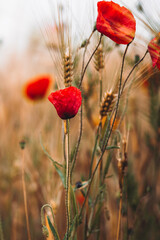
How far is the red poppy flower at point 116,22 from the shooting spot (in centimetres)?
32

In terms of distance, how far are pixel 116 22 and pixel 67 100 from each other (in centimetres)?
13

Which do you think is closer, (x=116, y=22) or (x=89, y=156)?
(x=116, y=22)

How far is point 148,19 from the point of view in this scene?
0.37 meters

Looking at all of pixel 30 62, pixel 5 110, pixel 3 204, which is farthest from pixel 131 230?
pixel 30 62

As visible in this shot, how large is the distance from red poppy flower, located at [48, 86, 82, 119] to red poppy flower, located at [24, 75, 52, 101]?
0.89 m

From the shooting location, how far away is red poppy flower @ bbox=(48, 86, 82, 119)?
32cm

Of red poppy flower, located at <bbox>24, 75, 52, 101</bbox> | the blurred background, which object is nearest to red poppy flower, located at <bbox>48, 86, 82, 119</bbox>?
the blurred background

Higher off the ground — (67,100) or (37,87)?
(37,87)

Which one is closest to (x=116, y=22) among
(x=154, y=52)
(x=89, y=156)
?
(x=154, y=52)

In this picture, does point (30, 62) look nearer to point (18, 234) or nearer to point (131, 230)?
point (18, 234)

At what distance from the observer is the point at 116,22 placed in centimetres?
34

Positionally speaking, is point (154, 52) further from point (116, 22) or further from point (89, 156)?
point (89, 156)

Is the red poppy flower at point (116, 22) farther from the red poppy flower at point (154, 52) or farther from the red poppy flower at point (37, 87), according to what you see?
the red poppy flower at point (37, 87)

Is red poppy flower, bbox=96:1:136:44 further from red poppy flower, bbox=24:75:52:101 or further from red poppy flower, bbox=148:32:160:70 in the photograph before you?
red poppy flower, bbox=24:75:52:101
